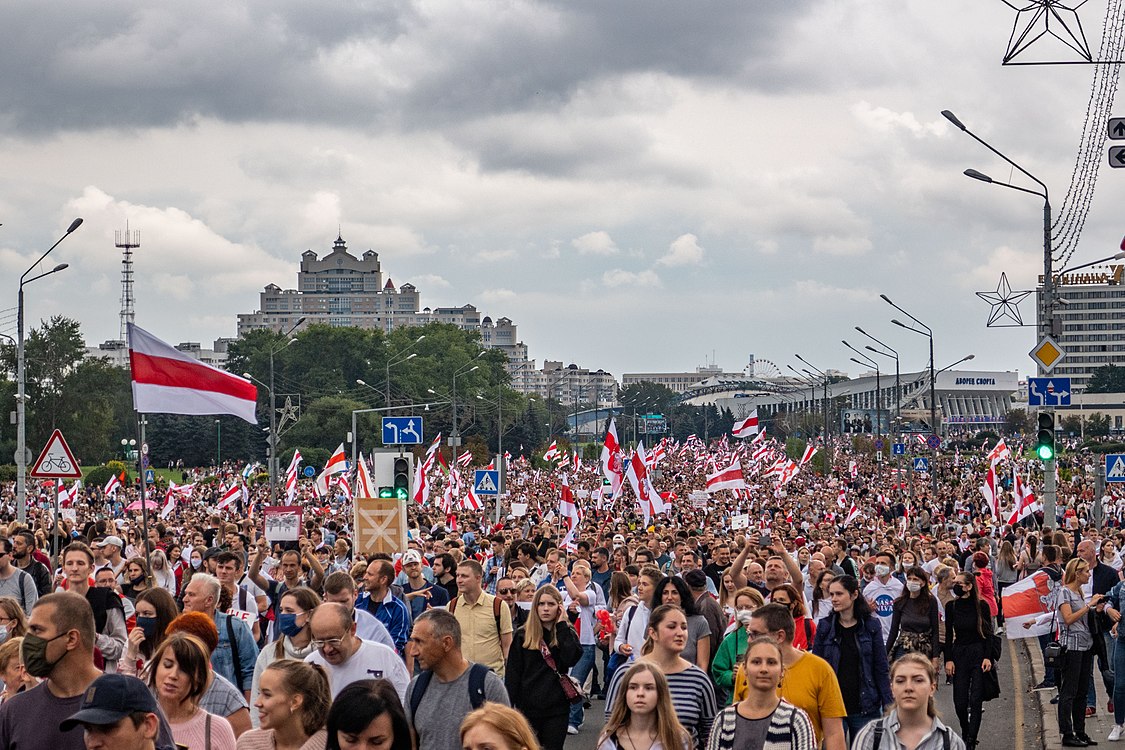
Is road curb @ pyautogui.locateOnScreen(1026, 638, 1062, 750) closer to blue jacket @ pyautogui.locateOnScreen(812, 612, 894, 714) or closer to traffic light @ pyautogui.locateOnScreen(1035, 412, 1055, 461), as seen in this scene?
traffic light @ pyautogui.locateOnScreen(1035, 412, 1055, 461)

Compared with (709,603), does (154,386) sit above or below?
above

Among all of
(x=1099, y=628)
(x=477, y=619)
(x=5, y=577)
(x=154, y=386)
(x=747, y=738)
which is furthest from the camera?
(x=154, y=386)

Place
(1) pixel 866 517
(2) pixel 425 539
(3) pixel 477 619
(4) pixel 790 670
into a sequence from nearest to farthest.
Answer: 1. (4) pixel 790 670
2. (3) pixel 477 619
3. (2) pixel 425 539
4. (1) pixel 866 517

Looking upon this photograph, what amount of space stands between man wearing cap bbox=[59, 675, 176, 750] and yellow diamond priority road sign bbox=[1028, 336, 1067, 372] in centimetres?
2176

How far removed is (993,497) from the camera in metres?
32.2

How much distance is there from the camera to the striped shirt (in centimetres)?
779

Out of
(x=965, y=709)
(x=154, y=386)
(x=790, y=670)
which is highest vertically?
(x=154, y=386)

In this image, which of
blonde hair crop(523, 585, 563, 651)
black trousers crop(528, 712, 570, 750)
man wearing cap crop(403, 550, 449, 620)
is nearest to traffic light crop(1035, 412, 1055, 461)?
man wearing cap crop(403, 550, 449, 620)

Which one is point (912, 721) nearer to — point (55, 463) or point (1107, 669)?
point (1107, 669)

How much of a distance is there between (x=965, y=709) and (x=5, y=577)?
6882mm

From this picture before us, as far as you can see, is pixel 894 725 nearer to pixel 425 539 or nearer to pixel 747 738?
pixel 747 738

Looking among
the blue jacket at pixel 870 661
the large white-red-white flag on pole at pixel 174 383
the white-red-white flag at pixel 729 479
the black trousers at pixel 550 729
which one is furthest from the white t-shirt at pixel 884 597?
the white-red-white flag at pixel 729 479

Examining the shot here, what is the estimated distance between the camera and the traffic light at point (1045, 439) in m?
23.9

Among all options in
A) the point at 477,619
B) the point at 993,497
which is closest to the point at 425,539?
the point at 993,497
